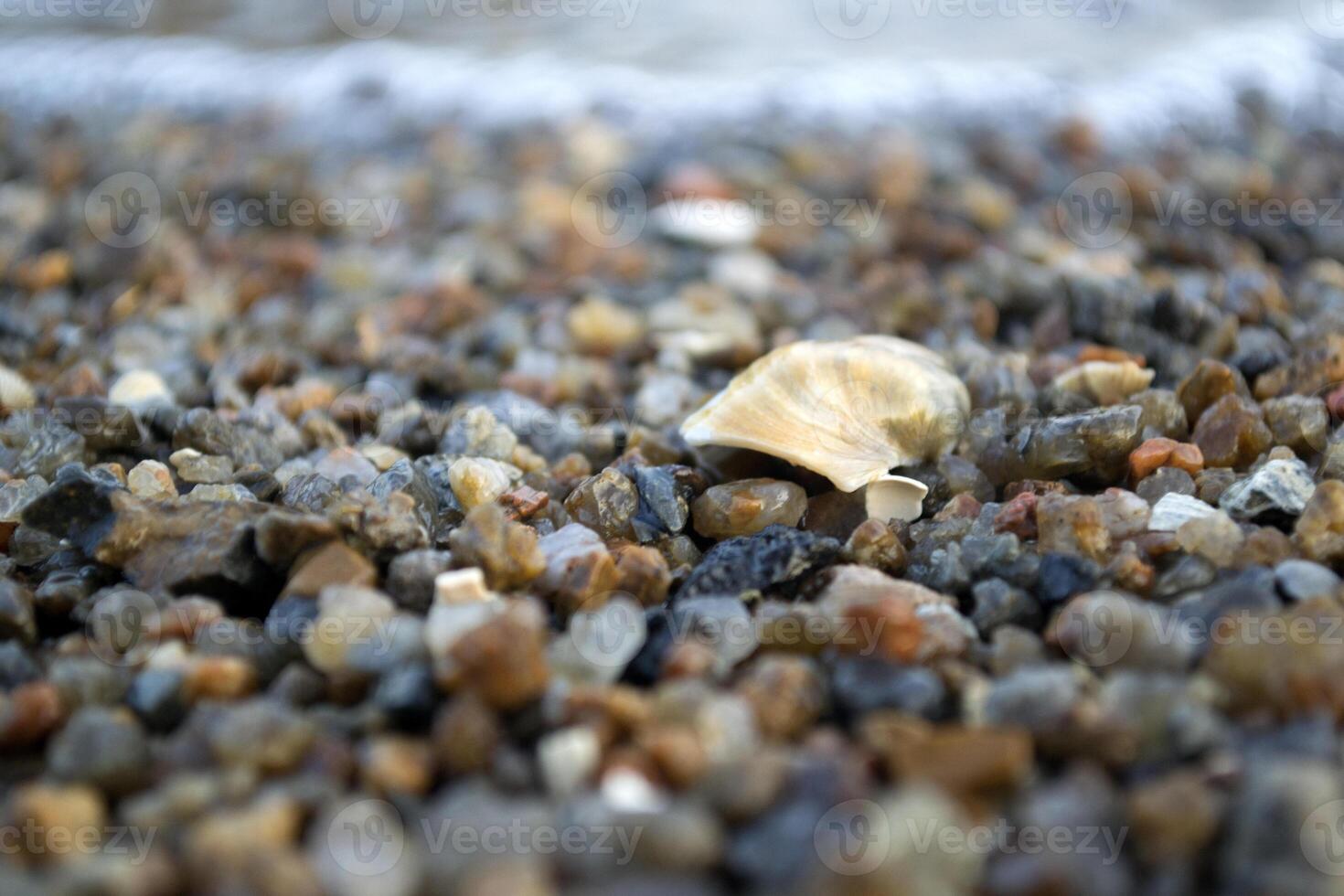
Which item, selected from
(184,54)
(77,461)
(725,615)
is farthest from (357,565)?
(184,54)

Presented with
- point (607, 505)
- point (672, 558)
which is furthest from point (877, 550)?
point (607, 505)

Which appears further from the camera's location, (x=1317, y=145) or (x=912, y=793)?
(x=1317, y=145)

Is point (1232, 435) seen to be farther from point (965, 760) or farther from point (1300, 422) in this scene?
point (965, 760)

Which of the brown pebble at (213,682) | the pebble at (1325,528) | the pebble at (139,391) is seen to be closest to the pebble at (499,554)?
the brown pebble at (213,682)

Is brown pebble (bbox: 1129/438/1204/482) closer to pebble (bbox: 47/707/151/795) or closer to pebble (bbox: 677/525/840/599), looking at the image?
pebble (bbox: 677/525/840/599)

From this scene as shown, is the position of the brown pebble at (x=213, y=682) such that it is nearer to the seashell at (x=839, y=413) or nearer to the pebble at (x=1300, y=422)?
the seashell at (x=839, y=413)

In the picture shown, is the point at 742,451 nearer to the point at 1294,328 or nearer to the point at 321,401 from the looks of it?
the point at 321,401
